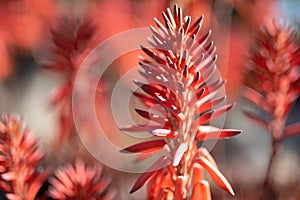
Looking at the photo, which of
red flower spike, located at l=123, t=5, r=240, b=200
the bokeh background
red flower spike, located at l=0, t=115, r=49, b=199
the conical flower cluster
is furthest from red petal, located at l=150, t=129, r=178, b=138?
the bokeh background

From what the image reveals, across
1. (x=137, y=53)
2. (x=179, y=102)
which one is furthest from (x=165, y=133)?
(x=137, y=53)

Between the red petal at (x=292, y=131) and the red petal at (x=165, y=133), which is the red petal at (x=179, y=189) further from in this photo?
the red petal at (x=292, y=131)

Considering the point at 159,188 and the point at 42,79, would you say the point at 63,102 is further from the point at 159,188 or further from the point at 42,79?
the point at 42,79

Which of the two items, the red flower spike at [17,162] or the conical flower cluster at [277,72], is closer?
the red flower spike at [17,162]

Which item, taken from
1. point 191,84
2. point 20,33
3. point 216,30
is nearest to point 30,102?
point 20,33

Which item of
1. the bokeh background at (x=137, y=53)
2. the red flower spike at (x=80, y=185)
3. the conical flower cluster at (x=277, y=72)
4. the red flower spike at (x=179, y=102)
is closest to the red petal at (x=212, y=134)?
the red flower spike at (x=179, y=102)

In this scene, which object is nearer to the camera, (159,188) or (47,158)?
(159,188)
